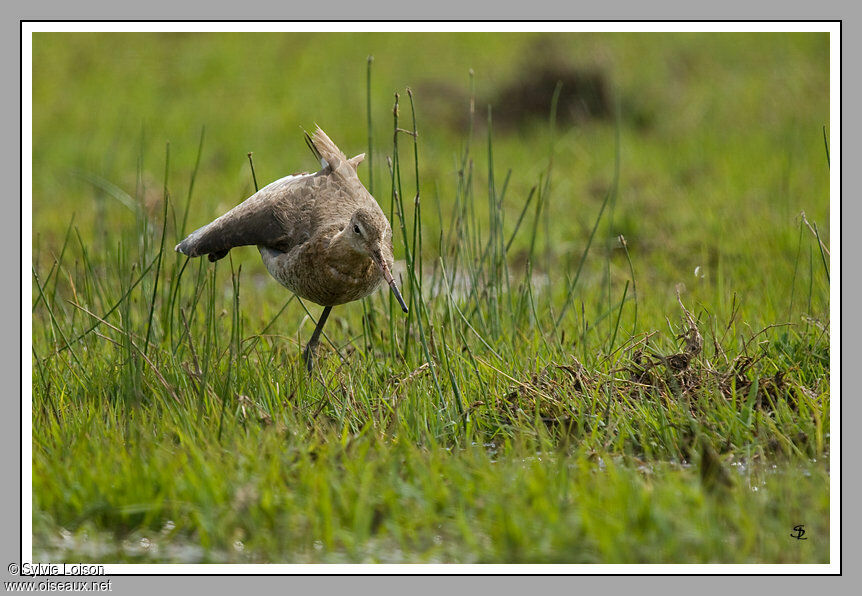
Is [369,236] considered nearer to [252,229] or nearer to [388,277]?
[388,277]

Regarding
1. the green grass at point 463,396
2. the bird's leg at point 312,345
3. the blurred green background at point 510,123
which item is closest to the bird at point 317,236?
the bird's leg at point 312,345

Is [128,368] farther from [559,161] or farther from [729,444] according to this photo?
[559,161]

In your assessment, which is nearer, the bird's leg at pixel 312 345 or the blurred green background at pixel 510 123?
the bird's leg at pixel 312 345

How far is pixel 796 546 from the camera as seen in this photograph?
3320 mm

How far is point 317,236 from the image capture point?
4.86 m

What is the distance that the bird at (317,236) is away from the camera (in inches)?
187

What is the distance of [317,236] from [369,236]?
0.34 m

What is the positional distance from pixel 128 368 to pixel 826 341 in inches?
121

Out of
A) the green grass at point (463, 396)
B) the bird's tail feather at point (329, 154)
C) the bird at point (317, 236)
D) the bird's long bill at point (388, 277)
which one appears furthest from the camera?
the bird's tail feather at point (329, 154)

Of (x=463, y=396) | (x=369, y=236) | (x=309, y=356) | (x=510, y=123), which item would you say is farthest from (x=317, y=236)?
(x=510, y=123)

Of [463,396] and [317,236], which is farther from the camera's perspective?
[317,236]

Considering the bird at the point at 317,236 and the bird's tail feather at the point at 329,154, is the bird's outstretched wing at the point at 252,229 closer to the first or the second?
the bird at the point at 317,236

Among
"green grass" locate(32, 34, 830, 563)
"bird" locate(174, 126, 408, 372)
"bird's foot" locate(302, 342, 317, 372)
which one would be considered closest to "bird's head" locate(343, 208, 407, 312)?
"bird" locate(174, 126, 408, 372)

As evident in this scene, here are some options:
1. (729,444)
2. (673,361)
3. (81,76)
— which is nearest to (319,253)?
(673,361)
